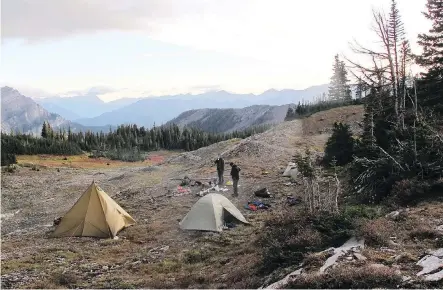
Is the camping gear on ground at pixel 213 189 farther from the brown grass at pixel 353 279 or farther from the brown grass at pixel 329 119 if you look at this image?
the brown grass at pixel 329 119

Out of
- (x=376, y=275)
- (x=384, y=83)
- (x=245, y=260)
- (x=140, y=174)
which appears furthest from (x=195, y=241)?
(x=140, y=174)

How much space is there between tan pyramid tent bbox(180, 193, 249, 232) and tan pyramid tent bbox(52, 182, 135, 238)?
10.2 ft

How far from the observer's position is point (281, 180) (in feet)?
79.9

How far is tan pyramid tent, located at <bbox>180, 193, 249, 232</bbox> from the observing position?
16250mm

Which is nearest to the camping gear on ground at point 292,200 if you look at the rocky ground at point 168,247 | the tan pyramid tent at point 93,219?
the rocky ground at point 168,247

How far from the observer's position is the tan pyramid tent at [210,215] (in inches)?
640

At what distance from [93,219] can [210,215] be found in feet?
17.3

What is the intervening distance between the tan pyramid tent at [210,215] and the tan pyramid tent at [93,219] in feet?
10.2

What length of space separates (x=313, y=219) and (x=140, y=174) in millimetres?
27199

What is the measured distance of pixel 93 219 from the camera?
17312 millimetres

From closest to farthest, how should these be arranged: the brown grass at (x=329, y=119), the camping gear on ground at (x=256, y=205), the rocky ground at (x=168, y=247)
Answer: the rocky ground at (x=168, y=247)
the camping gear on ground at (x=256, y=205)
the brown grass at (x=329, y=119)

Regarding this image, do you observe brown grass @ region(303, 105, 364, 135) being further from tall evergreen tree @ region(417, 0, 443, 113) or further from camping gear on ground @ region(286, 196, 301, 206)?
camping gear on ground @ region(286, 196, 301, 206)

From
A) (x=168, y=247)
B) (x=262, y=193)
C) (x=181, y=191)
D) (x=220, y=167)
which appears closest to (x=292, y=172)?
(x=262, y=193)

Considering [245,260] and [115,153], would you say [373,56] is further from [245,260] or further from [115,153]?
[115,153]
